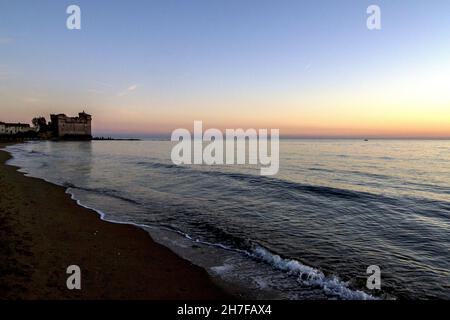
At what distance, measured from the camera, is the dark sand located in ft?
23.1

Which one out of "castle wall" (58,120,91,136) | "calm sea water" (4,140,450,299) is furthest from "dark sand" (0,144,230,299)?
"castle wall" (58,120,91,136)

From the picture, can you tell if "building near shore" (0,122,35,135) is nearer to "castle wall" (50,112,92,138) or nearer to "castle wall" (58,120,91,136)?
"castle wall" (50,112,92,138)

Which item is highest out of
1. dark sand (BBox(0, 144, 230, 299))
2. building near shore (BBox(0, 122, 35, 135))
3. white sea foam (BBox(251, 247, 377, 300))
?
building near shore (BBox(0, 122, 35, 135))

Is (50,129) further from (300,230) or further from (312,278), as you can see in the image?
(312,278)

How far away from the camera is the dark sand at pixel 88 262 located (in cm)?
705

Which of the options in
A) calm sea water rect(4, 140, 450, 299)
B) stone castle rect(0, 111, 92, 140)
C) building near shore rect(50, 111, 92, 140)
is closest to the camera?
calm sea water rect(4, 140, 450, 299)

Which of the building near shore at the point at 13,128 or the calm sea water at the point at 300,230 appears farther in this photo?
the building near shore at the point at 13,128

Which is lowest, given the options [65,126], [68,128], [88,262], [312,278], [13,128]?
[312,278]

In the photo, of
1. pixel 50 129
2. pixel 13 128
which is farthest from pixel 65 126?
pixel 13 128

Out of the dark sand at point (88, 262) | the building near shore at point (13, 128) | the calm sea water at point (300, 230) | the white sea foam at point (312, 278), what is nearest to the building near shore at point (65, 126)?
the building near shore at point (13, 128)

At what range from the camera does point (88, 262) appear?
28.9ft

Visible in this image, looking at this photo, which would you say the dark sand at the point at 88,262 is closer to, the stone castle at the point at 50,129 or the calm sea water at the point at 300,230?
the calm sea water at the point at 300,230
